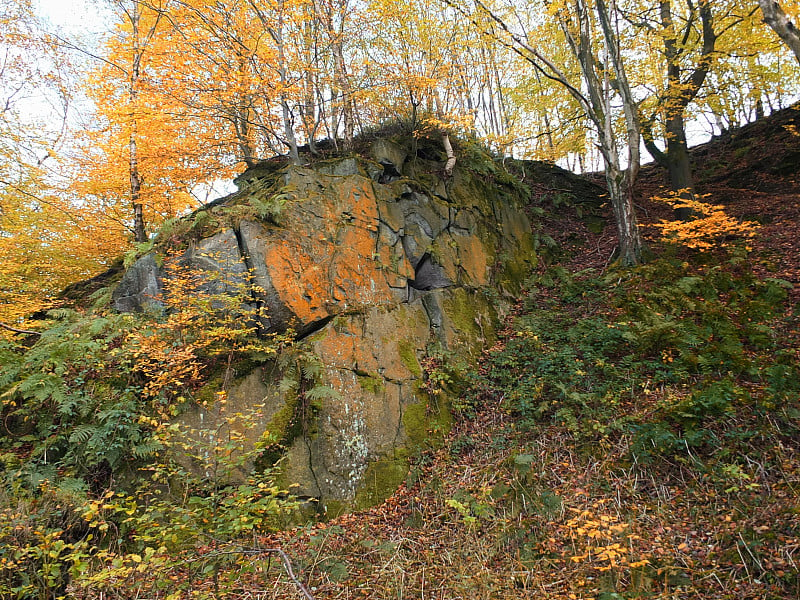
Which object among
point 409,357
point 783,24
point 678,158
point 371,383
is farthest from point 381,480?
point 678,158

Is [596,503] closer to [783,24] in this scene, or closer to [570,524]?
[570,524]

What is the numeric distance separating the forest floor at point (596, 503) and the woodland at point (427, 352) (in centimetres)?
3

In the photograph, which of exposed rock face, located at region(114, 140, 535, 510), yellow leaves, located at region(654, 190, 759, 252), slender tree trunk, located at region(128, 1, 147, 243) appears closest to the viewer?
exposed rock face, located at region(114, 140, 535, 510)

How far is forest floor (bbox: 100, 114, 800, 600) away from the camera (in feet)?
10.9

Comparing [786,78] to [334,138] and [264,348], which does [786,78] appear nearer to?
[334,138]

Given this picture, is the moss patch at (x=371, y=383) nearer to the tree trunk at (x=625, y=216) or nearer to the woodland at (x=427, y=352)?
the woodland at (x=427, y=352)

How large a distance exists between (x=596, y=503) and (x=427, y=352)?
3502 mm

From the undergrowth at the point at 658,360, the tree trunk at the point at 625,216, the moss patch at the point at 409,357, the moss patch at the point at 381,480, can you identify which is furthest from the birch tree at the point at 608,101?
the moss patch at the point at 381,480

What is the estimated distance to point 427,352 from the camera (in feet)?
23.0

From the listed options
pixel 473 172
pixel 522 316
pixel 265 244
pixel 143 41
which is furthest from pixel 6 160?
pixel 522 316

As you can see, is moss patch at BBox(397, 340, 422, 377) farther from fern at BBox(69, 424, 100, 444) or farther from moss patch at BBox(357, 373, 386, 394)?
fern at BBox(69, 424, 100, 444)

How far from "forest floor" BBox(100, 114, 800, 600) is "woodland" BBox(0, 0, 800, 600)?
30mm

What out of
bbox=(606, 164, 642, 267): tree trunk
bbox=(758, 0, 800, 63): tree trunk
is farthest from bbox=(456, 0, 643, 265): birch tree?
bbox=(758, 0, 800, 63): tree trunk

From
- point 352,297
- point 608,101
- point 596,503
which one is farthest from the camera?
point 608,101
